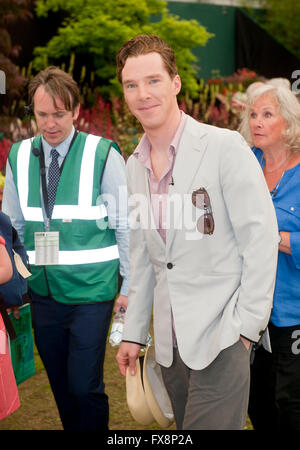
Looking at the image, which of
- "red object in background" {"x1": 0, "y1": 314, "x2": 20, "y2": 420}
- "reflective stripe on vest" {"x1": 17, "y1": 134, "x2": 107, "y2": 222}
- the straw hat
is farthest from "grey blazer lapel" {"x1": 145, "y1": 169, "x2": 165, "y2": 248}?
"reflective stripe on vest" {"x1": 17, "y1": 134, "x2": 107, "y2": 222}

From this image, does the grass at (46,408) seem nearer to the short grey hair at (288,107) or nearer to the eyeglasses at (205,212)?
the short grey hair at (288,107)

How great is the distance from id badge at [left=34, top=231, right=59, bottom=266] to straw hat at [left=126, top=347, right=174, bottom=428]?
0.96m

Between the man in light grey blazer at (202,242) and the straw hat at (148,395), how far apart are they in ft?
0.60

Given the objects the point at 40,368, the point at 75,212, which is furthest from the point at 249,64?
the point at 75,212

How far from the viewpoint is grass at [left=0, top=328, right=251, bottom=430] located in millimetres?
4336

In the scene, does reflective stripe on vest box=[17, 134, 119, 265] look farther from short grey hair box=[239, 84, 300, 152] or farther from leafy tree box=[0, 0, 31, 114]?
leafy tree box=[0, 0, 31, 114]

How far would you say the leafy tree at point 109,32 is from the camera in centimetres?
1352

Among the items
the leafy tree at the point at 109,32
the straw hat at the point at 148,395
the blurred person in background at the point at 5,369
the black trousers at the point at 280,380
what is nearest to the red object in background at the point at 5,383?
the blurred person in background at the point at 5,369

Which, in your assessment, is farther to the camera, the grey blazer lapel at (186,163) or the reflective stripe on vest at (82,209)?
the reflective stripe on vest at (82,209)

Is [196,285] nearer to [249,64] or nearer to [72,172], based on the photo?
[72,172]

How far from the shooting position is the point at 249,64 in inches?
820

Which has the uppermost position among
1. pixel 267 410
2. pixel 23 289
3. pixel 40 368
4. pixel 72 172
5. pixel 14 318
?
pixel 72 172

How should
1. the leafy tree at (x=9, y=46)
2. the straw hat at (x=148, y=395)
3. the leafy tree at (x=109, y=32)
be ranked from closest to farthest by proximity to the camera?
1. the straw hat at (x=148, y=395)
2. the leafy tree at (x=9, y=46)
3. the leafy tree at (x=109, y=32)
